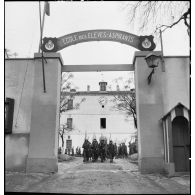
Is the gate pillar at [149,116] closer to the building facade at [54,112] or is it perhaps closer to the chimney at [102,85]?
the building facade at [54,112]

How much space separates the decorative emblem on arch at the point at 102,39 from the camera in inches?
434

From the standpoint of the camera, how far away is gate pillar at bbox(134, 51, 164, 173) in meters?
10.0

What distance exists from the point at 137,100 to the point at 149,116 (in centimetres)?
80

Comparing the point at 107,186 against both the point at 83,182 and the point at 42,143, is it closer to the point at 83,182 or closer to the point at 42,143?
the point at 83,182

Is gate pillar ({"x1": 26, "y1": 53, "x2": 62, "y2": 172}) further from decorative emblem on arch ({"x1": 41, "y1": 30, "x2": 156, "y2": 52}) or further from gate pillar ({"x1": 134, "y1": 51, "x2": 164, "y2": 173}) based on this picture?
gate pillar ({"x1": 134, "y1": 51, "x2": 164, "y2": 173})

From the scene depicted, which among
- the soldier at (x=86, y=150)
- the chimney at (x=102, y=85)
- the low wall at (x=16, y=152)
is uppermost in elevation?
the chimney at (x=102, y=85)

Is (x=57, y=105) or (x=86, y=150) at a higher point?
(x=57, y=105)

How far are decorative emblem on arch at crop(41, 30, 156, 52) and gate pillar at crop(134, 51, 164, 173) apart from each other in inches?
16.5

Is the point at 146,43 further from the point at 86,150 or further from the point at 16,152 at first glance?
the point at 86,150

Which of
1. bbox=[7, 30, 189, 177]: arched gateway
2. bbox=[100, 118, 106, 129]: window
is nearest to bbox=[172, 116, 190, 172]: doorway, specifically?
bbox=[7, 30, 189, 177]: arched gateway

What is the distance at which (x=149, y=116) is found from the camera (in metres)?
10.4

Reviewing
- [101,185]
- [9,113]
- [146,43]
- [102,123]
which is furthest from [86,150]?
[102,123]

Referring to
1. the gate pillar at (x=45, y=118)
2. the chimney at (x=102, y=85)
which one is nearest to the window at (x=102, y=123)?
the chimney at (x=102, y=85)

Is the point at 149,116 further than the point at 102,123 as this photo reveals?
No
